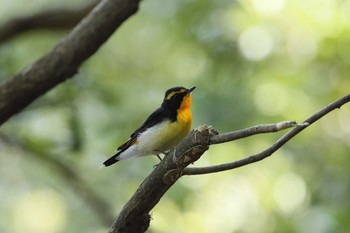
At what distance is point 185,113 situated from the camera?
11.0 feet

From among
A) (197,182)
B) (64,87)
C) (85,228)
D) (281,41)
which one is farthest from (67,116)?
(85,228)

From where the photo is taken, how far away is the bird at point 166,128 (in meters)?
3.29

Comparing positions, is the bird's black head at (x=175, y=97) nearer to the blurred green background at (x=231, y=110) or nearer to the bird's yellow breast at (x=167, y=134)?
the bird's yellow breast at (x=167, y=134)

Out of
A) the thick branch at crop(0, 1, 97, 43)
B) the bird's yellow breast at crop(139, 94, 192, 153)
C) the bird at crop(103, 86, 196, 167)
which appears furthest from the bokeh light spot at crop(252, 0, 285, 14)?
the bird's yellow breast at crop(139, 94, 192, 153)

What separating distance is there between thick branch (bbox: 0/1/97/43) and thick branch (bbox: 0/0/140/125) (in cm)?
84

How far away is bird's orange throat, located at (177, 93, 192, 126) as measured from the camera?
3.31 meters

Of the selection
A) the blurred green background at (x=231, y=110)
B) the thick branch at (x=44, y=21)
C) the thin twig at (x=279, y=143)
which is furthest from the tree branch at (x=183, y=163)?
the blurred green background at (x=231, y=110)

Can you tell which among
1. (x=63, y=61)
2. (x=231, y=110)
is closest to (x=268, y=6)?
(x=231, y=110)

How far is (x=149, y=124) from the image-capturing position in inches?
137

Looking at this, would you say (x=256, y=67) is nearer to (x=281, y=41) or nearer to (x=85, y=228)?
(x=281, y=41)

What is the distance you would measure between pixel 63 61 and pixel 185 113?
1158 millimetres

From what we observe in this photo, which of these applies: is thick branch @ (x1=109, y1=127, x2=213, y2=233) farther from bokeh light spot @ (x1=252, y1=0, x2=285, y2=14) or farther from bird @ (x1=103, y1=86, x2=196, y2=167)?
bokeh light spot @ (x1=252, y1=0, x2=285, y2=14)

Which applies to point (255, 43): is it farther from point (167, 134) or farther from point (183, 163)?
point (183, 163)

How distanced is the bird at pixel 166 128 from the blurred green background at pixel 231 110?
2.12 m
